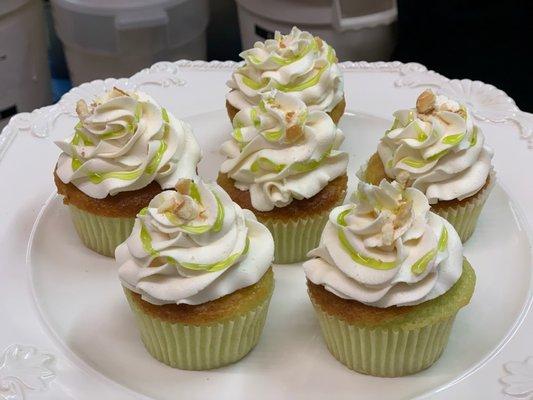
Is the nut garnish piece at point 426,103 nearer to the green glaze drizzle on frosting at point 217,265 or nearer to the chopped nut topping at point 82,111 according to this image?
the green glaze drizzle on frosting at point 217,265

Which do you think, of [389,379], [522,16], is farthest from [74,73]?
[389,379]

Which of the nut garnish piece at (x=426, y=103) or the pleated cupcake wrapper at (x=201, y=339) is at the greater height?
the nut garnish piece at (x=426, y=103)

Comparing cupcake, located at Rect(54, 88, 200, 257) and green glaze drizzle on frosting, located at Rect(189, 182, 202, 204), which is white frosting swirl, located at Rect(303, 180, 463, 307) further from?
cupcake, located at Rect(54, 88, 200, 257)

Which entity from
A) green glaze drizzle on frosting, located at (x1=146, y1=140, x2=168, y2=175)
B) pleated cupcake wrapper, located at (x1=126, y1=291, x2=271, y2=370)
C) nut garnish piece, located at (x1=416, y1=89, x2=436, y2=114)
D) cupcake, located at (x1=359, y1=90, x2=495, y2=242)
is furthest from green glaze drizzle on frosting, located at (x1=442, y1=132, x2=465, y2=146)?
green glaze drizzle on frosting, located at (x1=146, y1=140, x2=168, y2=175)

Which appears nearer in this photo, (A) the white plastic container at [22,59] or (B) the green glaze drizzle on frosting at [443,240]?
(B) the green glaze drizzle on frosting at [443,240]

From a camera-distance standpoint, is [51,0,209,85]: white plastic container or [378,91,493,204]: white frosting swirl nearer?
[378,91,493,204]: white frosting swirl

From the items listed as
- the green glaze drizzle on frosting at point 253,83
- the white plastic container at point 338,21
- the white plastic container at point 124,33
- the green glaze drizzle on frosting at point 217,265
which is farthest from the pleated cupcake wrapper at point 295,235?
the white plastic container at point 124,33
